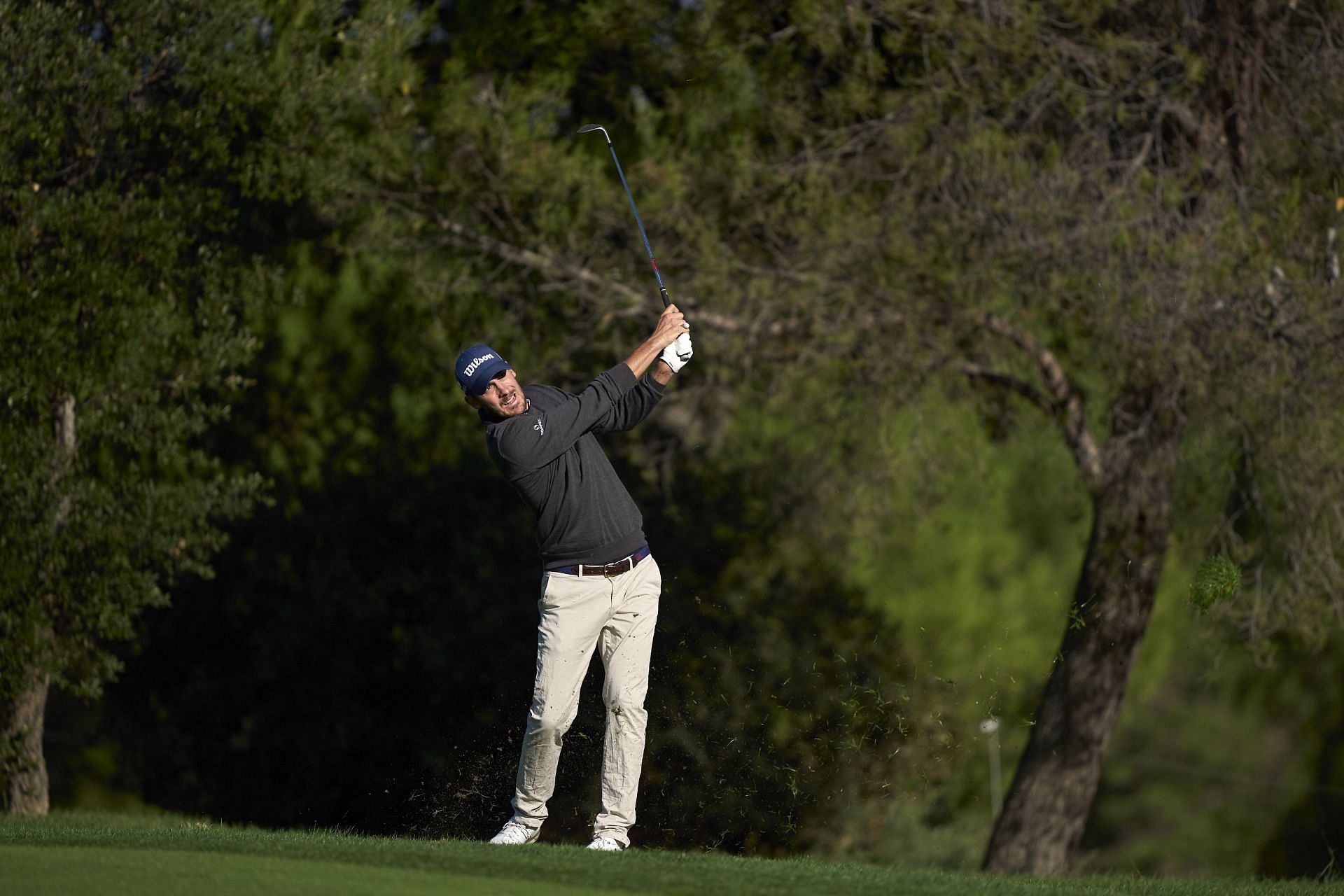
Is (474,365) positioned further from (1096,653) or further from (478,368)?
(1096,653)

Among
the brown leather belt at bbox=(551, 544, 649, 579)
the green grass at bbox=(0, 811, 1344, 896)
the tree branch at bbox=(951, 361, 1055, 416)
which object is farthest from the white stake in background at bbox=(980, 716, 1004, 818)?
the brown leather belt at bbox=(551, 544, 649, 579)

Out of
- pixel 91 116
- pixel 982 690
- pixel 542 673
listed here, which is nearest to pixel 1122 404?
pixel 982 690

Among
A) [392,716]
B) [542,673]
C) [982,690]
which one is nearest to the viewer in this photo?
[542,673]

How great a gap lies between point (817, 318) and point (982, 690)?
5.51m

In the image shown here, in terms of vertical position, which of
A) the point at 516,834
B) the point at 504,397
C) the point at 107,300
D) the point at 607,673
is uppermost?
the point at 107,300

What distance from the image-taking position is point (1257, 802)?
21.4 m

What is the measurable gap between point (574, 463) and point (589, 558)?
413 mm

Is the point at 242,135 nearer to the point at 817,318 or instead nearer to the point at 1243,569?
the point at 817,318

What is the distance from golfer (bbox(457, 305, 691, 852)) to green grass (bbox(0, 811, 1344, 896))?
0.41 m

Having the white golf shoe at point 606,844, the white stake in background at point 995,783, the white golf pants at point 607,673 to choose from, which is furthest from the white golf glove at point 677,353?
the white stake in background at point 995,783

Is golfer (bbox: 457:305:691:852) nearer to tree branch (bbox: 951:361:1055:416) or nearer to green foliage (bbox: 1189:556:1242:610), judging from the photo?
green foliage (bbox: 1189:556:1242:610)

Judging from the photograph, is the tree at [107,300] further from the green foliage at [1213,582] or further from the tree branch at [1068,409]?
the green foliage at [1213,582]

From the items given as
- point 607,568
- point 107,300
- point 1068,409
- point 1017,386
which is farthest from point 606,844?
point 1068,409

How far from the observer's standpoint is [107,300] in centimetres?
1109
